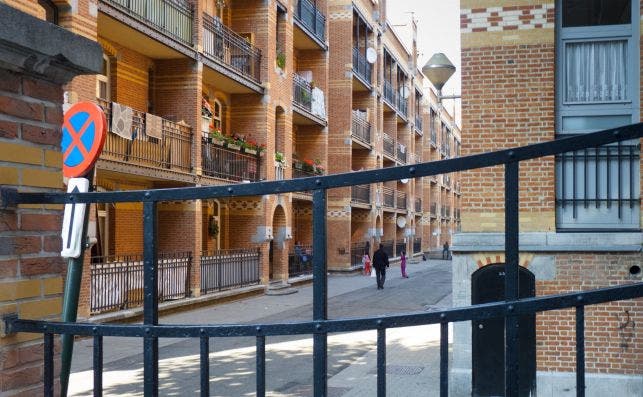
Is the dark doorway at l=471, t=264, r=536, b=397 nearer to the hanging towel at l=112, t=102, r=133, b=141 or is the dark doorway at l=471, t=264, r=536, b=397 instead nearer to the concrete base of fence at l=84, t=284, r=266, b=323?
the concrete base of fence at l=84, t=284, r=266, b=323

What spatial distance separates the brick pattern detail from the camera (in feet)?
32.6

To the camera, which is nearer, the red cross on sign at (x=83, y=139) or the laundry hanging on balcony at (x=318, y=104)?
the red cross on sign at (x=83, y=139)

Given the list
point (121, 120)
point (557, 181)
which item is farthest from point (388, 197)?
point (557, 181)

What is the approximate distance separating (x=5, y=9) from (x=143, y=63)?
58.9ft

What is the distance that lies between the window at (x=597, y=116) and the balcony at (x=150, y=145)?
946 centimetres

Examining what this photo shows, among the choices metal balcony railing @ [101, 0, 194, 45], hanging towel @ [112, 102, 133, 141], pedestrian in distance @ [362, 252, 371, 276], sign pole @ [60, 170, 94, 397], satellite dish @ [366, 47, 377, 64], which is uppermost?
satellite dish @ [366, 47, 377, 64]

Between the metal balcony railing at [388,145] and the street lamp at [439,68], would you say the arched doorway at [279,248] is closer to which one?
the street lamp at [439,68]

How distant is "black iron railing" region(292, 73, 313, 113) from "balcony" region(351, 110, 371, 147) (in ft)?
16.7

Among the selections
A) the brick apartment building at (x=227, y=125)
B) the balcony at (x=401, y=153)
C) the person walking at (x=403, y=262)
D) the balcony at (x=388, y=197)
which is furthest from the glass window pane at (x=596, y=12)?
the balcony at (x=401, y=153)

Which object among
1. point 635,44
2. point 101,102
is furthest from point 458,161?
point 101,102

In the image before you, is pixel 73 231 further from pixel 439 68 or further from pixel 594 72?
pixel 594 72

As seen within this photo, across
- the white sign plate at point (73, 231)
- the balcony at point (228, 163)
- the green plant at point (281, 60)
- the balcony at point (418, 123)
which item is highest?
the balcony at point (418, 123)

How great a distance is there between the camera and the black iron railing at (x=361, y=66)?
36.1 meters

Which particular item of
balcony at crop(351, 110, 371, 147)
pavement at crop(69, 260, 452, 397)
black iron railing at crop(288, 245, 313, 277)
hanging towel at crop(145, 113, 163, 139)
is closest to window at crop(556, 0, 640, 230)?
pavement at crop(69, 260, 452, 397)
